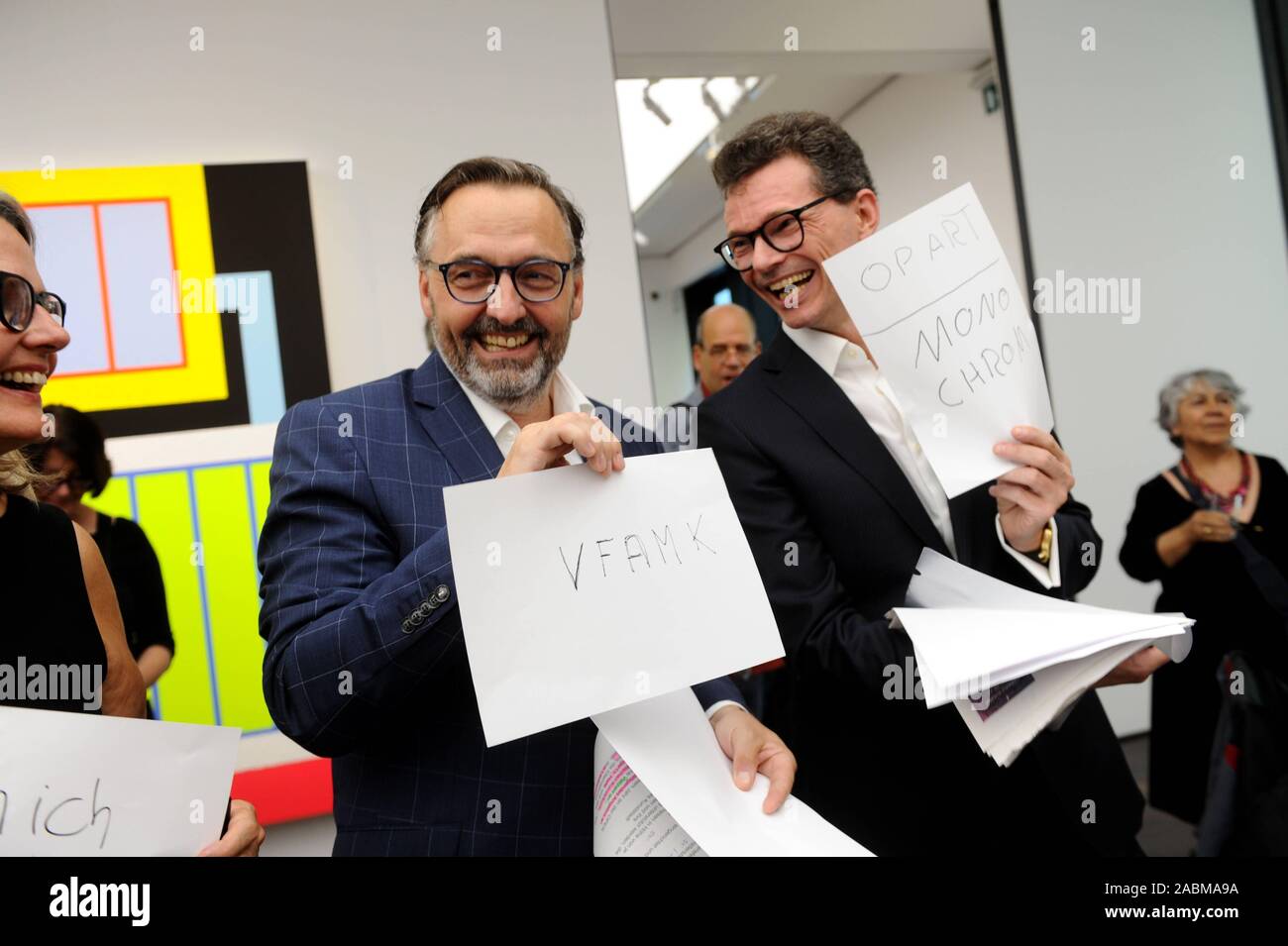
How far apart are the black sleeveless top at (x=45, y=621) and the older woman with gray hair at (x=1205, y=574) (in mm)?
2582

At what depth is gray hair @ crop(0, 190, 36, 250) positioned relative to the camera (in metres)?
0.91

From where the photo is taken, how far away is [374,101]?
116 inches

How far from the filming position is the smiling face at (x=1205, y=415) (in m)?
3.09

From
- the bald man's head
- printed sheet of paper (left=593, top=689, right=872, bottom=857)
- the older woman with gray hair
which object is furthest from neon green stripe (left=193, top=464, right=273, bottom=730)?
the older woman with gray hair

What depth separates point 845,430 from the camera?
4.22ft

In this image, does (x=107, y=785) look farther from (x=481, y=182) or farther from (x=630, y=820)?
(x=481, y=182)

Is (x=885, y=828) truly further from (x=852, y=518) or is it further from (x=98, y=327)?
(x=98, y=327)

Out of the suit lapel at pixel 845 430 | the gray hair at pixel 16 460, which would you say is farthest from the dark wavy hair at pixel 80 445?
the suit lapel at pixel 845 430

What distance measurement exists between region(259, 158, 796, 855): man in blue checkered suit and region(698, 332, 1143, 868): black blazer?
20 centimetres

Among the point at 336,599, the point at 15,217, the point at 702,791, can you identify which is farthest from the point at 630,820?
the point at 15,217

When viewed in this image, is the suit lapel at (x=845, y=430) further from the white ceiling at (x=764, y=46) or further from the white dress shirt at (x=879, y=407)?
the white ceiling at (x=764, y=46)
